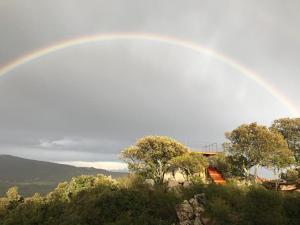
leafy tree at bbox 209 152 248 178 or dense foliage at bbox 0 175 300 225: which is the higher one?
leafy tree at bbox 209 152 248 178

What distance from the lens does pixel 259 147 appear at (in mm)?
79188

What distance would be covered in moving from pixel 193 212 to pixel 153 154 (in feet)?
134

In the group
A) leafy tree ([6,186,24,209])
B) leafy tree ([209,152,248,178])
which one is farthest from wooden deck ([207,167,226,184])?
leafy tree ([6,186,24,209])

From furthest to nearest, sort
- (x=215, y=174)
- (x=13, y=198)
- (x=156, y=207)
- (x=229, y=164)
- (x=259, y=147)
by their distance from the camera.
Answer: (x=215, y=174)
(x=229, y=164)
(x=259, y=147)
(x=13, y=198)
(x=156, y=207)

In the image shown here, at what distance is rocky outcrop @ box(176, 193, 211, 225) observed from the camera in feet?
148

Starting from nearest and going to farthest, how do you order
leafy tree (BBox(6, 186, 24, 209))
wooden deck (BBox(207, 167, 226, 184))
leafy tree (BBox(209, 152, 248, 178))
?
leafy tree (BBox(6, 186, 24, 209))
leafy tree (BBox(209, 152, 248, 178))
wooden deck (BBox(207, 167, 226, 184))

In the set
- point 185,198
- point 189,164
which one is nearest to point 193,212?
point 185,198

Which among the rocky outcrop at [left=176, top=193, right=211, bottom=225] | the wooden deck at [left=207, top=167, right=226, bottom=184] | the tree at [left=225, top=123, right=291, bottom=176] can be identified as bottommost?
the rocky outcrop at [left=176, top=193, right=211, bottom=225]

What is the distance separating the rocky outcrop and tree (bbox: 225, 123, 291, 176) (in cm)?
3508

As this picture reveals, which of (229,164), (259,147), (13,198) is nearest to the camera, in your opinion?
(13,198)

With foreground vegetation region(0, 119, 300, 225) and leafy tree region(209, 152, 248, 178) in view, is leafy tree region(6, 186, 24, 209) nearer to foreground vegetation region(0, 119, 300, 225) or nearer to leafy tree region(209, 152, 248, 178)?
foreground vegetation region(0, 119, 300, 225)

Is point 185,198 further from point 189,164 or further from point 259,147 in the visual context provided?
point 259,147

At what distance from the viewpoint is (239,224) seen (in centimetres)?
4447

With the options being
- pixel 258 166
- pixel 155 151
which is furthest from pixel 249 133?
pixel 155 151
